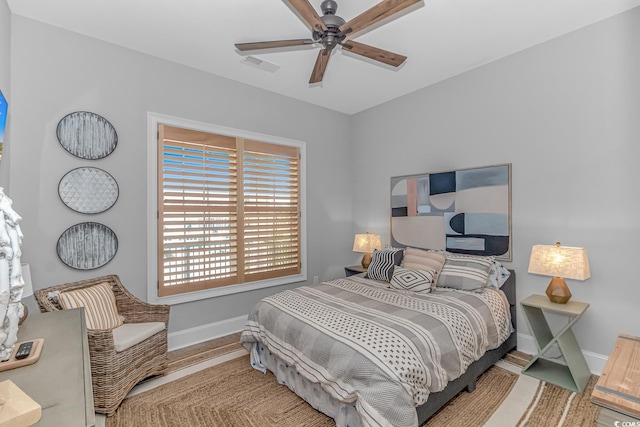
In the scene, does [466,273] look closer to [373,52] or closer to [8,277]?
[373,52]

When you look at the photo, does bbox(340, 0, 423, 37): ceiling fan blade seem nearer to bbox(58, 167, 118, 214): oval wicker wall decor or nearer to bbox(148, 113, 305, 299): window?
bbox(148, 113, 305, 299): window

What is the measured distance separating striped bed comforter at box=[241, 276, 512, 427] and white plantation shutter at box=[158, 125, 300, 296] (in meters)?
1.02

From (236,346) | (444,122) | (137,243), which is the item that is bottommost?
(236,346)

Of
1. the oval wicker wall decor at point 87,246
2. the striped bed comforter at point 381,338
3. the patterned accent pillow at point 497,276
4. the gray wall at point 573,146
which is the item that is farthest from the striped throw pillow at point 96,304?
the gray wall at point 573,146

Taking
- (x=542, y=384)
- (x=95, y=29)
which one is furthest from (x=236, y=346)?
(x=95, y=29)

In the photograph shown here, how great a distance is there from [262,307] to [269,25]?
2361mm

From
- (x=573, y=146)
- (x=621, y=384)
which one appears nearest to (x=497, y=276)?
(x=573, y=146)

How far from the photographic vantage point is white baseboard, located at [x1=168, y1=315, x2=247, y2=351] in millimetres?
3090

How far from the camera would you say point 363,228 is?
4562 mm

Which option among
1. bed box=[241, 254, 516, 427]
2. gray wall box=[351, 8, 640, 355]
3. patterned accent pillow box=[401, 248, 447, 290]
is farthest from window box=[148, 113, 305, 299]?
gray wall box=[351, 8, 640, 355]

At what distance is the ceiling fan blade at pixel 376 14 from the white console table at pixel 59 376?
224 cm

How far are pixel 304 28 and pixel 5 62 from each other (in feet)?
7.34

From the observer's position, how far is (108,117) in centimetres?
276

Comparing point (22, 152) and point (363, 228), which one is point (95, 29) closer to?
point (22, 152)
